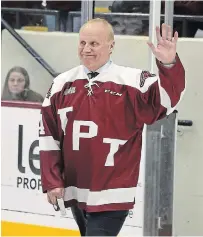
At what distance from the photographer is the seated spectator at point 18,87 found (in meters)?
3.59

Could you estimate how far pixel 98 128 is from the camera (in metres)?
2.34

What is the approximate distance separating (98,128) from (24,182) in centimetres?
127

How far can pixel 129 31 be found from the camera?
3.49 meters

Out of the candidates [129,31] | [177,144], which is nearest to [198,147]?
[177,144]

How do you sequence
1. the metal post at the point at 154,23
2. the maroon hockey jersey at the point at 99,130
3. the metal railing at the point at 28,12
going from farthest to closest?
the metal railing at the point at 28,12
the metal post at the point at 154,23
the maroon hockey jersey at the point at 99,130

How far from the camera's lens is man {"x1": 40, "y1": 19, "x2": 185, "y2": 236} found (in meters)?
2.34

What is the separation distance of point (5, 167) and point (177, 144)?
91 centimetres

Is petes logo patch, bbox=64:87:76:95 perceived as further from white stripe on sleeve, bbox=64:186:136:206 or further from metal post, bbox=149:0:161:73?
metal post, bbox=149:0:161:73

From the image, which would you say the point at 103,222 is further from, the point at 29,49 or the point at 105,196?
the point at 29,49

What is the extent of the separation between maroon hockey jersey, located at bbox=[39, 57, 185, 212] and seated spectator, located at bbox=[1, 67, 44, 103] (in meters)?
1.15

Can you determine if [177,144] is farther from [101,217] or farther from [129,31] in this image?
[101,217]

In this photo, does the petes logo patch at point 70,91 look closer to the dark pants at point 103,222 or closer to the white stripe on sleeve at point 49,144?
the white stripe on sleeve at point 49,144

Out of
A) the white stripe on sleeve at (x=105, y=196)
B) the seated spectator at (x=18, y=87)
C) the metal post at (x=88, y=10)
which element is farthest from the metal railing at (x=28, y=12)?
the white stripe on sleeve at (x=105, y=196)

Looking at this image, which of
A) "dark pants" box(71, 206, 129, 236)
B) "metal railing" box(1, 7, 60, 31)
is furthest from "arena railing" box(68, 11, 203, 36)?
"dark pants" box(71, 206, 129, 236)
